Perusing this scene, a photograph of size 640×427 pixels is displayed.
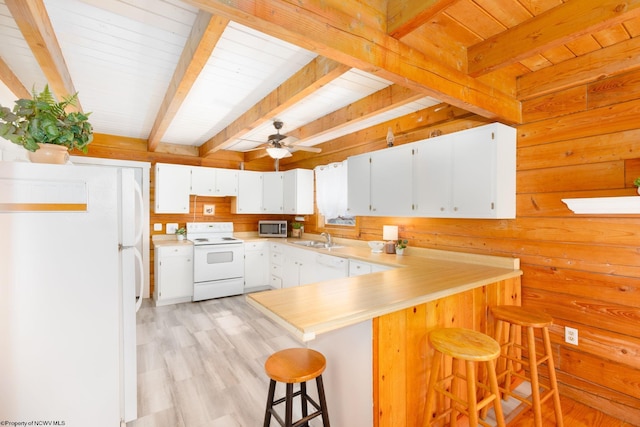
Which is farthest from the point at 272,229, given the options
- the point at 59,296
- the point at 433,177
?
the point at 59,296

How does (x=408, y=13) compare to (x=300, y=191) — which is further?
(x=300, y=191)

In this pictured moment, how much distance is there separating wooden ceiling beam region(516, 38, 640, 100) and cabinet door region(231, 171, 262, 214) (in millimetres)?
4006

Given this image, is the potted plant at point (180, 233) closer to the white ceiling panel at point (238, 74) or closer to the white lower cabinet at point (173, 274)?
the white lower cabinet at point (173, 274)

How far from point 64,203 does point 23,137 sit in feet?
1.21

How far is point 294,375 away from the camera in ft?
4.84

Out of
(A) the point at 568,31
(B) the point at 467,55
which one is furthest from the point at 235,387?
(A) the point at 568,31

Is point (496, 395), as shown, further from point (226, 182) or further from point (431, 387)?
point (226, 182)

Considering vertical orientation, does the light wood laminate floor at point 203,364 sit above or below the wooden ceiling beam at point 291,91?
below

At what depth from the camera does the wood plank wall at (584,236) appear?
6.43ft

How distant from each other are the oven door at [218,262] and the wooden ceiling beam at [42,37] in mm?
2671

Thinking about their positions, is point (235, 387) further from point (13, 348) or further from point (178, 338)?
point (13, 348)

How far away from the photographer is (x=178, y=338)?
10.5 ft

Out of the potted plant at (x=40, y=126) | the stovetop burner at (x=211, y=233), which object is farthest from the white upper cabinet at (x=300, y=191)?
the potted plant at (x=40, y=126)

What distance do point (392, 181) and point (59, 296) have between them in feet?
9.10
